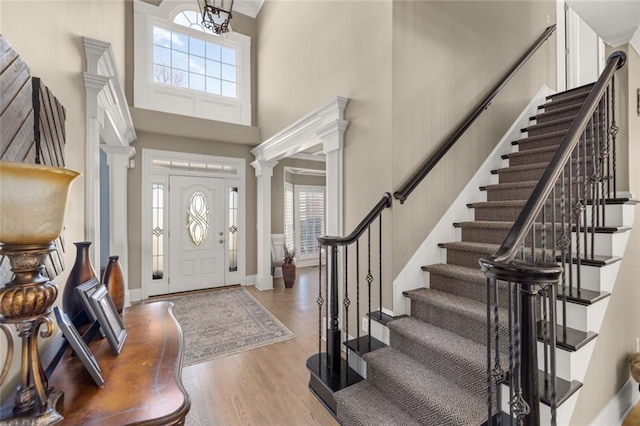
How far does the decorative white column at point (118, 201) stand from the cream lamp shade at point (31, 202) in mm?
3887

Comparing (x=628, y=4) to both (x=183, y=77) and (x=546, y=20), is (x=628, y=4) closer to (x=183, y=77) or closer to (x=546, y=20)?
(x=546, y=20)

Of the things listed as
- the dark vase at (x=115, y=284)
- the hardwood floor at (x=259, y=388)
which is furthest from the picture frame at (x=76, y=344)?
the hardwood floor at (x=259, y=388)

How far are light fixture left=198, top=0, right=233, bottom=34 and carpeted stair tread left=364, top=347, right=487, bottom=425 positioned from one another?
344 cm

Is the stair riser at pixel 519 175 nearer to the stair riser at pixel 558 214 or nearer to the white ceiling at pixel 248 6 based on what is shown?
the stair riser at pixel 558 214

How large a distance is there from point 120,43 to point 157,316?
3.62 metres

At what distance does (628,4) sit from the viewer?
1.87m

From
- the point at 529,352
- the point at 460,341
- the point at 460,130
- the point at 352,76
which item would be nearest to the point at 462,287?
the point at 460,341

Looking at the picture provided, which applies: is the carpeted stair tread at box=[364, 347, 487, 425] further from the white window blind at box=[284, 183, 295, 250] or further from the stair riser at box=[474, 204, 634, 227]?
the white window blind at box=[284, 183, 295, 250]

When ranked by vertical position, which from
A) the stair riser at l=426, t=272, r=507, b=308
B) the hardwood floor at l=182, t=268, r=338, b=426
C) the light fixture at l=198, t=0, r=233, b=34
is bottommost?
the hardwood floor at l=182, t=268, r=338, b=426

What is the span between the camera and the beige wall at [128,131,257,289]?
4418mm

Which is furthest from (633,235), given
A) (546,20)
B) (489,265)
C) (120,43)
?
(120,43)

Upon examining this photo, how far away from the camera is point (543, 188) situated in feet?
4.22

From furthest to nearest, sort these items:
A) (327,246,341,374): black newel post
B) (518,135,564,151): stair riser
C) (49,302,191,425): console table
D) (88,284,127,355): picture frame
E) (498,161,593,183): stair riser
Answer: (518,135,564,151): stair riser
(498,161,593,183): stair riser
(327,246,341,374): black newel post
(88,284,127,355): picture frame
(49,302,191,425): console table

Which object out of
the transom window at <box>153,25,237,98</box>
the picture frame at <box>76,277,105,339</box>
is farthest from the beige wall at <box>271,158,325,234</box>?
the picture frame at <box>76,277,105,339</box>
